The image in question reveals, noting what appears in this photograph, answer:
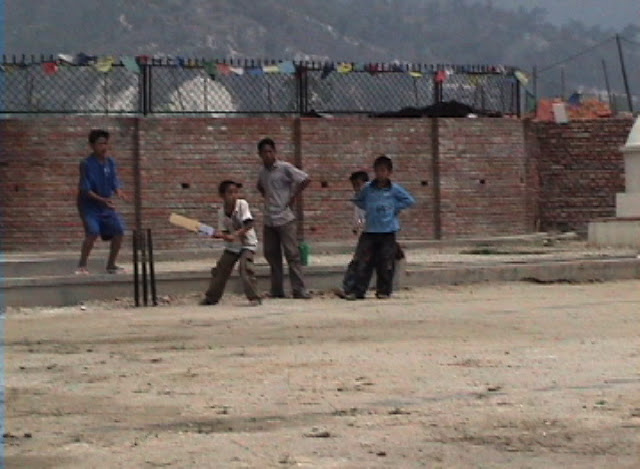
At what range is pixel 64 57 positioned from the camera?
2905 centimetres

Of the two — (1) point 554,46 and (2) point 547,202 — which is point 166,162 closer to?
(2) point 547,202

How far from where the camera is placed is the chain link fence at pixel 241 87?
95.4ft

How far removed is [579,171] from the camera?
33469 mm

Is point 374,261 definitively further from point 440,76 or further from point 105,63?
point 440,76

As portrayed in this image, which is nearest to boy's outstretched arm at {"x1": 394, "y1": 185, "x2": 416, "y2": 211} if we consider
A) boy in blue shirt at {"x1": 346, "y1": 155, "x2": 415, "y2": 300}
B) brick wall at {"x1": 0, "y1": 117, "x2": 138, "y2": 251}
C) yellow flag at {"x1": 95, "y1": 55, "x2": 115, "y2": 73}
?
boy in blue shirt at {"x1": 346, "y1": 155, "x2": 415, "y2": 300}

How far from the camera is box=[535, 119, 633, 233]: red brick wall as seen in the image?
33406 millimetres

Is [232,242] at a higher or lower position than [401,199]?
lower

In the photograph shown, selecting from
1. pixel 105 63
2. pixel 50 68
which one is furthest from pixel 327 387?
pixel 50 68

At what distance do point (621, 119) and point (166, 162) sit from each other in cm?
968

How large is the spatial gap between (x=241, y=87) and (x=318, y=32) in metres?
67.3

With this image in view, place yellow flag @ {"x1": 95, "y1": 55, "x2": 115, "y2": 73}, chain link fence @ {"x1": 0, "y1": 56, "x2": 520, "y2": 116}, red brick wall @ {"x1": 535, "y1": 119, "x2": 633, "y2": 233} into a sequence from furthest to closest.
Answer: red brick wall @ {"x1": 535, "y1": 119, "x2": 633, "y2": 233}, chain link fence @ {"x1": 0, "y1": 56, "x2": 520, "y2": 116}, yellow flag @ {"x1": 95, "y1": 55, "x2": 115, "y2": 73}

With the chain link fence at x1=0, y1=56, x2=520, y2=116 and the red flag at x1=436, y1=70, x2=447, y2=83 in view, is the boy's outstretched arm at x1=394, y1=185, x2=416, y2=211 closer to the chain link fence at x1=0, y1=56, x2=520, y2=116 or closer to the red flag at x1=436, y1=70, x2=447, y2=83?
the chain link fence at x1=0, y1=56, x2=520, y2=116

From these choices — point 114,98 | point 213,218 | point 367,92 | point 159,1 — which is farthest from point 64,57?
point 159,1

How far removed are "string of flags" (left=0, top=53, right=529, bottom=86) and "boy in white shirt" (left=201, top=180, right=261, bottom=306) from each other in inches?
464
